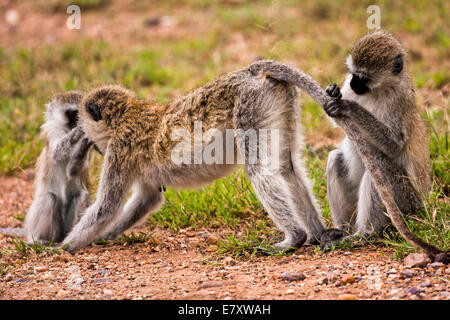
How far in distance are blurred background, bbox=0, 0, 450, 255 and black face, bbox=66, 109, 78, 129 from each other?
36.3 inches

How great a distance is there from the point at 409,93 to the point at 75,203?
324cm

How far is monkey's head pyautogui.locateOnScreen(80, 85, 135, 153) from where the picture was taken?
206 inches

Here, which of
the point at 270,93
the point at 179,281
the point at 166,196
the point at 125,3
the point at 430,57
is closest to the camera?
the point at 179,281

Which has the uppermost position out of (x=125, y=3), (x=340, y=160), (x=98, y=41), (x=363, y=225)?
(x=125, y=3)

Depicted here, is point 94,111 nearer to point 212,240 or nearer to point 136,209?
point 136,209

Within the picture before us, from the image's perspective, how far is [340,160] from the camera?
491 centimetres

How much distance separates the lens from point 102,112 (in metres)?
5.25

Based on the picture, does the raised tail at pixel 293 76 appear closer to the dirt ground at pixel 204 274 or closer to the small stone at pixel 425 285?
the dirt ground at pixel 204 274

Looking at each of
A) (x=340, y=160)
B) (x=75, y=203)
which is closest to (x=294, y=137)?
(x=340, y=160)

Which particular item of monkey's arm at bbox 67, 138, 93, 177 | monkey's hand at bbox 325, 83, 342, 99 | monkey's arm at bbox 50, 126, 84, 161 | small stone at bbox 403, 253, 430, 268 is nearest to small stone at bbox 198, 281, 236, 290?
small stone at bbox 403, 253, 430, 268

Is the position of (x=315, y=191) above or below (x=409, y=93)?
below

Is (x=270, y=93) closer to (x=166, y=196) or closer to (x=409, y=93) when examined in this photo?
(x=409, y=93)

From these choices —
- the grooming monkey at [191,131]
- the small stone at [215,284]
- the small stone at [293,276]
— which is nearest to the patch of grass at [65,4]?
the grooming monkey at [191,131]

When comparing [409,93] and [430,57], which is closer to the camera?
[409,93]
